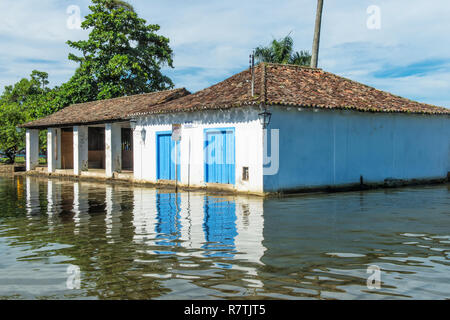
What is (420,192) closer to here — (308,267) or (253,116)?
(253,116)

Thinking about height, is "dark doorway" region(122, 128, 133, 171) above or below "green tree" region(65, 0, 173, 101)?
below

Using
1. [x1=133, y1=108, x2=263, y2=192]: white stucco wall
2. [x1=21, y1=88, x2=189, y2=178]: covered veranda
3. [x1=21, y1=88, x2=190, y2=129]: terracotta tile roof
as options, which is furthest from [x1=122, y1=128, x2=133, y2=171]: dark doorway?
[x1=133, y1=108, x2=263, y2=192]: white stucco wall

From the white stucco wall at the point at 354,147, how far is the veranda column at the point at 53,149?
17666 mm

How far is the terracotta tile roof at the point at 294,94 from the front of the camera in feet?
55.0

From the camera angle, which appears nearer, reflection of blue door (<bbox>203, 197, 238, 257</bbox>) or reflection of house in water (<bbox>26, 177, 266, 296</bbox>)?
reflection of house in water (<bbox>26, 177, 266, 296</bbox>)

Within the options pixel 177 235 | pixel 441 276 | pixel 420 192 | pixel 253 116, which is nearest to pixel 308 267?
pixel 441 276

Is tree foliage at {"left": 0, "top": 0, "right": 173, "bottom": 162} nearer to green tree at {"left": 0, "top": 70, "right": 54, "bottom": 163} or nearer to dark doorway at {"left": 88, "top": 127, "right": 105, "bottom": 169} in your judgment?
green tree at {"left": 0, "top": 70, "right": 54, "bottom": 163}

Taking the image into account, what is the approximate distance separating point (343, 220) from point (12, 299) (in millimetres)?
6990

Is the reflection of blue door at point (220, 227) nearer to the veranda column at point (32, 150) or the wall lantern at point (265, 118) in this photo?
the wall lantern at point (265, 118)

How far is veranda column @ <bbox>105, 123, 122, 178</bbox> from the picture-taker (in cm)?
2372

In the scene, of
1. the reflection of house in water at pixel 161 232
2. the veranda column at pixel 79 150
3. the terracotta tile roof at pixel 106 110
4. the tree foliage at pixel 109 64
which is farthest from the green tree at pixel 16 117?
the reflection of house in water at pixel 161 232

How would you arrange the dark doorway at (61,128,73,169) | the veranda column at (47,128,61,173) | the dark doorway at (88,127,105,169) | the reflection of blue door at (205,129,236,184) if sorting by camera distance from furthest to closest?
the dark doorway at (61,128,73,169)
the dark doorway at (88,127,105,169)
the veranda column at (47,128,61,173)
the reflection of blue door at (205,129,236,184)

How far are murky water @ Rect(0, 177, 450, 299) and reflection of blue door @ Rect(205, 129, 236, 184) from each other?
4334mm
